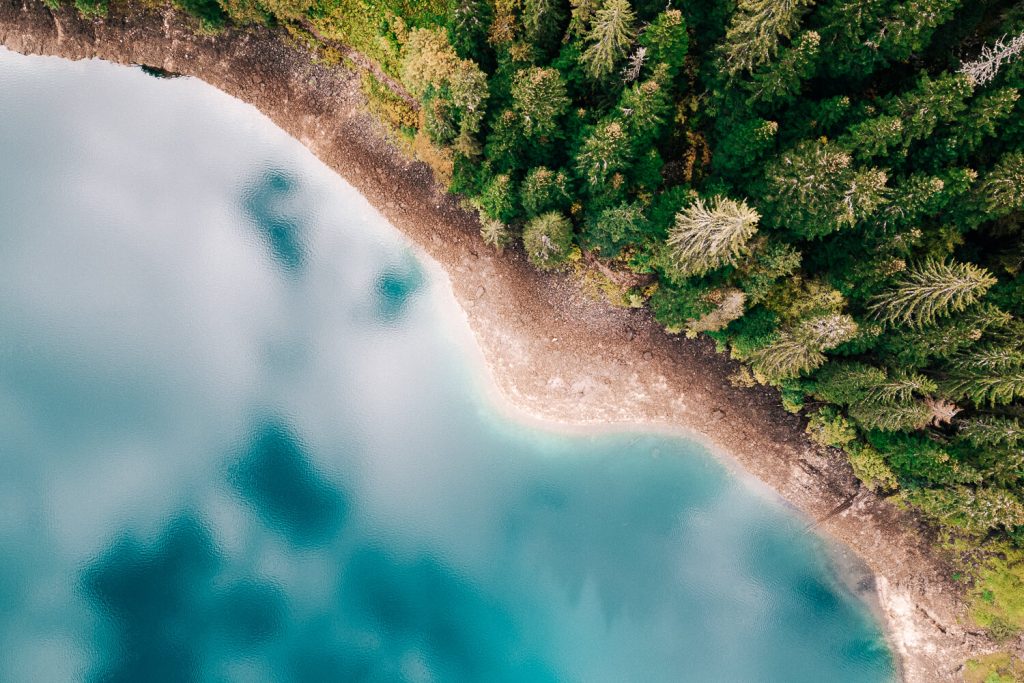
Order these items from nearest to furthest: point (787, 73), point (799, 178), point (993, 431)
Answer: point (787, 73) → point (799, 178) → point (993, 431)

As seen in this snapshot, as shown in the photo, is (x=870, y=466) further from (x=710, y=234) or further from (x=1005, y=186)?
(x=710, y=234)

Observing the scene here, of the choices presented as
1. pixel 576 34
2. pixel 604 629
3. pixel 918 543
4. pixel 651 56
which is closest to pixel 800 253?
pixel 651 56

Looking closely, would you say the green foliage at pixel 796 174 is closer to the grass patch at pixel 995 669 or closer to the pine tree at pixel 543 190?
the pine tree at pixel 543 190

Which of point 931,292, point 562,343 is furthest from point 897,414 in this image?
point 562,343

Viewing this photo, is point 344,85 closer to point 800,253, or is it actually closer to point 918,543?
point 800,253

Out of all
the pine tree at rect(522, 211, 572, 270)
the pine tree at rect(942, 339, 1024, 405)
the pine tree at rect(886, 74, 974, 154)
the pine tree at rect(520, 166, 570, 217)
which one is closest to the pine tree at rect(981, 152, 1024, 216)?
the pine tree at rect(886, 74, 974, 154)

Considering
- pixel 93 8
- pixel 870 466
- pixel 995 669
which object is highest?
pixel 93 8

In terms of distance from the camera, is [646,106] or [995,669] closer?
[646,106]
